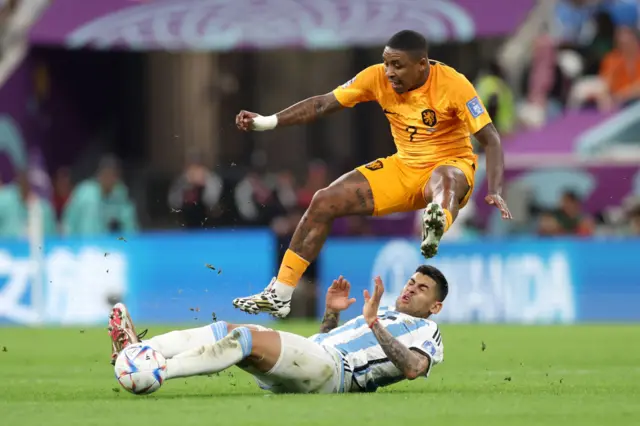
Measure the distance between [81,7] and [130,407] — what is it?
17126 millimetres

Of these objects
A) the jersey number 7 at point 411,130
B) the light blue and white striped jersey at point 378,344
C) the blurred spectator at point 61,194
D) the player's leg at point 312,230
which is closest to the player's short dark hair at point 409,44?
the jersey number 7 at point 411,130

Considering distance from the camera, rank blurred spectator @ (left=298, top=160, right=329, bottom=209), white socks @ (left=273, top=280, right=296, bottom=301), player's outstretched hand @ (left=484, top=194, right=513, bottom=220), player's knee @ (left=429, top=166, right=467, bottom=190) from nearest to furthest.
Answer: player's outstretched hand @ (left=484, top=194, right=513, bottom=220) → player's knee @ (left=429, top=166, right=467, bottom=190) → white socks @ (left=273, top=280, right=296, bottom=301) → blurred spectator @ (left=298, top=160, right=329, bottom=209)

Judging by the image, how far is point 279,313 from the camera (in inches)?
506

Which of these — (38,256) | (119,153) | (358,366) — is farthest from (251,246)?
(358,366)

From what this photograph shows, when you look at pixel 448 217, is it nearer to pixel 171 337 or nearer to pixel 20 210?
pixel 171 337

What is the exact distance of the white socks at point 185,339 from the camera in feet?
33.3

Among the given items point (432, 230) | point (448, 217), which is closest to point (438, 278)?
point (432, 230)

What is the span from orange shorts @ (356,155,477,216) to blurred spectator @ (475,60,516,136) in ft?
36.3

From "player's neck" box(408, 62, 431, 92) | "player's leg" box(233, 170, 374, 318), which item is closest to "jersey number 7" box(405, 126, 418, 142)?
"player's neck" box(408, 62, 431, 92)

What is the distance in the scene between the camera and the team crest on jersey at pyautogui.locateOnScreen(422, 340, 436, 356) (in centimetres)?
1045

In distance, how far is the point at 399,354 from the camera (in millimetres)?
10156

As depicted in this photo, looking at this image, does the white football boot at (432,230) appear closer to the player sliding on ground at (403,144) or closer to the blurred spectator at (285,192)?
the player sliding on ground at (403,144)

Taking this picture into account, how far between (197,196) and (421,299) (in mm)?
12258

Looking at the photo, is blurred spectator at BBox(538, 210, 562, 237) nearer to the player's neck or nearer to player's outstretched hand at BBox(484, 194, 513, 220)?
the player's neck
